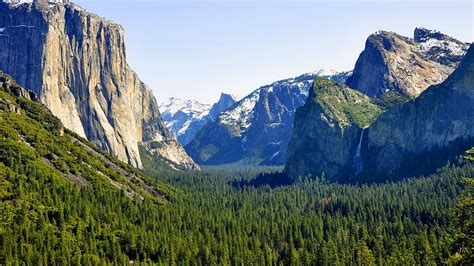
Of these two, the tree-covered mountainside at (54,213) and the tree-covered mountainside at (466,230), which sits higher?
the tree-covered mountainside at (466,230)

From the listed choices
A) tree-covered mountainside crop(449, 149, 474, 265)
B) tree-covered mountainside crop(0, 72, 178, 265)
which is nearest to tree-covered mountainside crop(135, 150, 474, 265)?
tree-covered mountainside crop(0, 72, 178, 265)

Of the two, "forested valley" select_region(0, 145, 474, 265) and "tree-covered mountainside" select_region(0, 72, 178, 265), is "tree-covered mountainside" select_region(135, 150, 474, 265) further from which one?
"tree-covered mountainside" select_region(0, 72, 178, 265)

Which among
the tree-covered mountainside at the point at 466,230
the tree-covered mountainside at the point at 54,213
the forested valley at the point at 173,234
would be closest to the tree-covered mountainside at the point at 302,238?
the forested valley at the point at 173,234

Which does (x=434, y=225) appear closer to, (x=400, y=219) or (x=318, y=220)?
(x=400, y=219)

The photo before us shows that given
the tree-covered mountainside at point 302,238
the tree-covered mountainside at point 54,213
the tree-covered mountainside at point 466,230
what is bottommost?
the tree-covered mountainside at point 302,238

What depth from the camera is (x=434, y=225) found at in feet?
591

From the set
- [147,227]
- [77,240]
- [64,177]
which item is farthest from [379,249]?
[64,177]

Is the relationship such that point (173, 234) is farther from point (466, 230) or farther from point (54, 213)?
point (466, 230)

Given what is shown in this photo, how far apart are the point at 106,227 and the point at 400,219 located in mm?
106574

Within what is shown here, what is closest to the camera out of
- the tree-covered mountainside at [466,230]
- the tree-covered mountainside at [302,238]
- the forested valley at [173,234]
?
the tree-covered mountainside at [466,230]

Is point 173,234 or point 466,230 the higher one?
point 466,230

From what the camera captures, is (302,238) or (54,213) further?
(302,238)

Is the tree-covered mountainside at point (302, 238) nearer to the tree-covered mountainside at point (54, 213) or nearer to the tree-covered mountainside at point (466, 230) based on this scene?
the tree-covered mountainside at point (54, 213)

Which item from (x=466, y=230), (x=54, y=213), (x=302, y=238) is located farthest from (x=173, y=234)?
(x=466, y=230)
